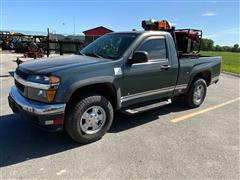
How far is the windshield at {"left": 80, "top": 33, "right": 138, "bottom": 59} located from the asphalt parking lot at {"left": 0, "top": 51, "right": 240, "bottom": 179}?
143cm

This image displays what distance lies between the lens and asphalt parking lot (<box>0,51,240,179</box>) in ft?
11.6

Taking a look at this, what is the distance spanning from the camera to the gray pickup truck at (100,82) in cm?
391

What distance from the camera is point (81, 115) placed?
4.21 m

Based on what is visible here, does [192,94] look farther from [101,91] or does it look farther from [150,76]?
[101,91]

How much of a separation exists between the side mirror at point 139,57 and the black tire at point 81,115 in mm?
855

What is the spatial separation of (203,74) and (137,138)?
10.4 ft

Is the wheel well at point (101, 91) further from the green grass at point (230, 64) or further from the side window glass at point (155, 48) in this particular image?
the green grass at point (230, 64)

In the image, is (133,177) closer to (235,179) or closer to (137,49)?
(235,179)

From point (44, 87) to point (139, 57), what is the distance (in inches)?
67.7

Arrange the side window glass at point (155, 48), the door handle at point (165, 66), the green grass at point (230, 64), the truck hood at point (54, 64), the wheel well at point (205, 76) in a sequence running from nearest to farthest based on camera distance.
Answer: the truck hood at point (54, 64)
the side window glass at point (155, 48)
the door handle at point (165, 66)
the wheel well at point (205, 76)
the green grass at point (230, 64)

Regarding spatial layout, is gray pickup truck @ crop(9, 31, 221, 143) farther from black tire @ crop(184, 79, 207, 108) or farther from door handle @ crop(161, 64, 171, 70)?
black tire @ crop(184, 79, 207, 108)

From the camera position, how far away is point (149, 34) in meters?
5.23

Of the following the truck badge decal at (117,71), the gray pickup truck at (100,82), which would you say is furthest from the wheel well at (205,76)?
the truck badge decal at (117,71)

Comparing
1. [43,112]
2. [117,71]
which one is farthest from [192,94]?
[43,112]
